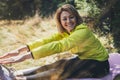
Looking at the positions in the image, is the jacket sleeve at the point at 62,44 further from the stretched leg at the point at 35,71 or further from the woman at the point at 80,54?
the stretched leg at the point at 35,71

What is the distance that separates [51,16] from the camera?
12.5 metres

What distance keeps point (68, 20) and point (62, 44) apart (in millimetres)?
494

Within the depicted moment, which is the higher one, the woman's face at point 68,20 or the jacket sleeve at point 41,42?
the woman's face at point 68,20

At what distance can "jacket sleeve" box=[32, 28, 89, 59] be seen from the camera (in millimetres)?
3748

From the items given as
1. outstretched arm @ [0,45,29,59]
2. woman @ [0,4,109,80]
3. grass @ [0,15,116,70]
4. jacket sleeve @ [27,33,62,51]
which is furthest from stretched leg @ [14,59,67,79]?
grass @ [0,15,116,70]

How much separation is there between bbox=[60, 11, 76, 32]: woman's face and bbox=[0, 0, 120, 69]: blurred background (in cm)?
278

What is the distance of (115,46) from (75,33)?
16.5 ft

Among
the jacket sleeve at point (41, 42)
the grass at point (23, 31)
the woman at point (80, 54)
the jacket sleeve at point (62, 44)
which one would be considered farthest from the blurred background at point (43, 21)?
the jacket sleeve at point (62, 44)

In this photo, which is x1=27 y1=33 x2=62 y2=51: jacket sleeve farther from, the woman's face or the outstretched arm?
the woman's face

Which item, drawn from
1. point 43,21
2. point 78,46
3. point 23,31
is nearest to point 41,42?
point 78,46

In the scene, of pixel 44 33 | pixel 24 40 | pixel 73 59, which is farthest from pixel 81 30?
pixel 44 33

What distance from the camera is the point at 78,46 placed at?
407cm

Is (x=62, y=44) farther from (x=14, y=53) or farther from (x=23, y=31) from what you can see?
(x=23, y=31)

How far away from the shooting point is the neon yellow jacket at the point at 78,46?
12.3 ft
